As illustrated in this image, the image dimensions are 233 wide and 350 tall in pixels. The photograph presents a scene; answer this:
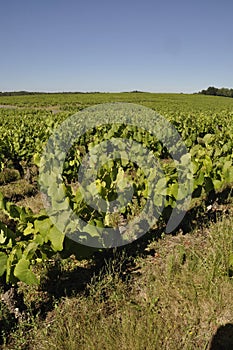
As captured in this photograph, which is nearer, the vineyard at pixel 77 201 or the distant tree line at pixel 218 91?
the vineyard at pixel 77 201

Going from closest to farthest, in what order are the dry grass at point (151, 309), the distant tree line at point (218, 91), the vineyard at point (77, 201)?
the dry grass at point (151, 309)
the vineyard at point (77, 201)
the distant tree line at point (218, 91)

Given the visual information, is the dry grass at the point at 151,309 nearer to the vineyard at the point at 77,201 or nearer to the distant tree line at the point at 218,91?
the vineyard at the point at 77,201

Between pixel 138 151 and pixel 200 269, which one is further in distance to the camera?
pixel 138 151

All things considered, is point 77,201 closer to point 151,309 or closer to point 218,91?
point 151,309

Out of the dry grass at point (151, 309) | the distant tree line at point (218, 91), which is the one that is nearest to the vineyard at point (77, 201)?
the dry grass at point (151, 309)

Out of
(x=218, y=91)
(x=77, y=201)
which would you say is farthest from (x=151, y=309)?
(x=218, y=91)

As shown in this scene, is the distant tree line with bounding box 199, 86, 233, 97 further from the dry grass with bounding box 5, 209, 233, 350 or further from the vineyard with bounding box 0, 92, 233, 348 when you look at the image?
the dry grass with bounding box 5, 209, 233, 350

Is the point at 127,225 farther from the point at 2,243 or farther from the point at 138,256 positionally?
the point at 2,243

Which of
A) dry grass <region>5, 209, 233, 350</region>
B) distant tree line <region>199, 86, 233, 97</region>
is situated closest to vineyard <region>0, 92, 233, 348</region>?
dry grass <region>5, 209, 233, 350</region>

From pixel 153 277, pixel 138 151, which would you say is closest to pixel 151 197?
pixel 153 277

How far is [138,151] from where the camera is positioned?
297 inches

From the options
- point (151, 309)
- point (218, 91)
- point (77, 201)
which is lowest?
point (151, 309)

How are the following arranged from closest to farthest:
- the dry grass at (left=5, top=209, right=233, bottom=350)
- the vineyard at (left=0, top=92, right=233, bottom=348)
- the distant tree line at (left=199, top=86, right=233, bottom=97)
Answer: the dry grass at (left=5, top=209, right=233, bottom=350)
the vineyard at (left=0, top=92, right=233, bottom=348)
the distant tree line at (left=199, top=86, right=233, bottom=97)

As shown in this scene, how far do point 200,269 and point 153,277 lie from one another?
0.51 m
